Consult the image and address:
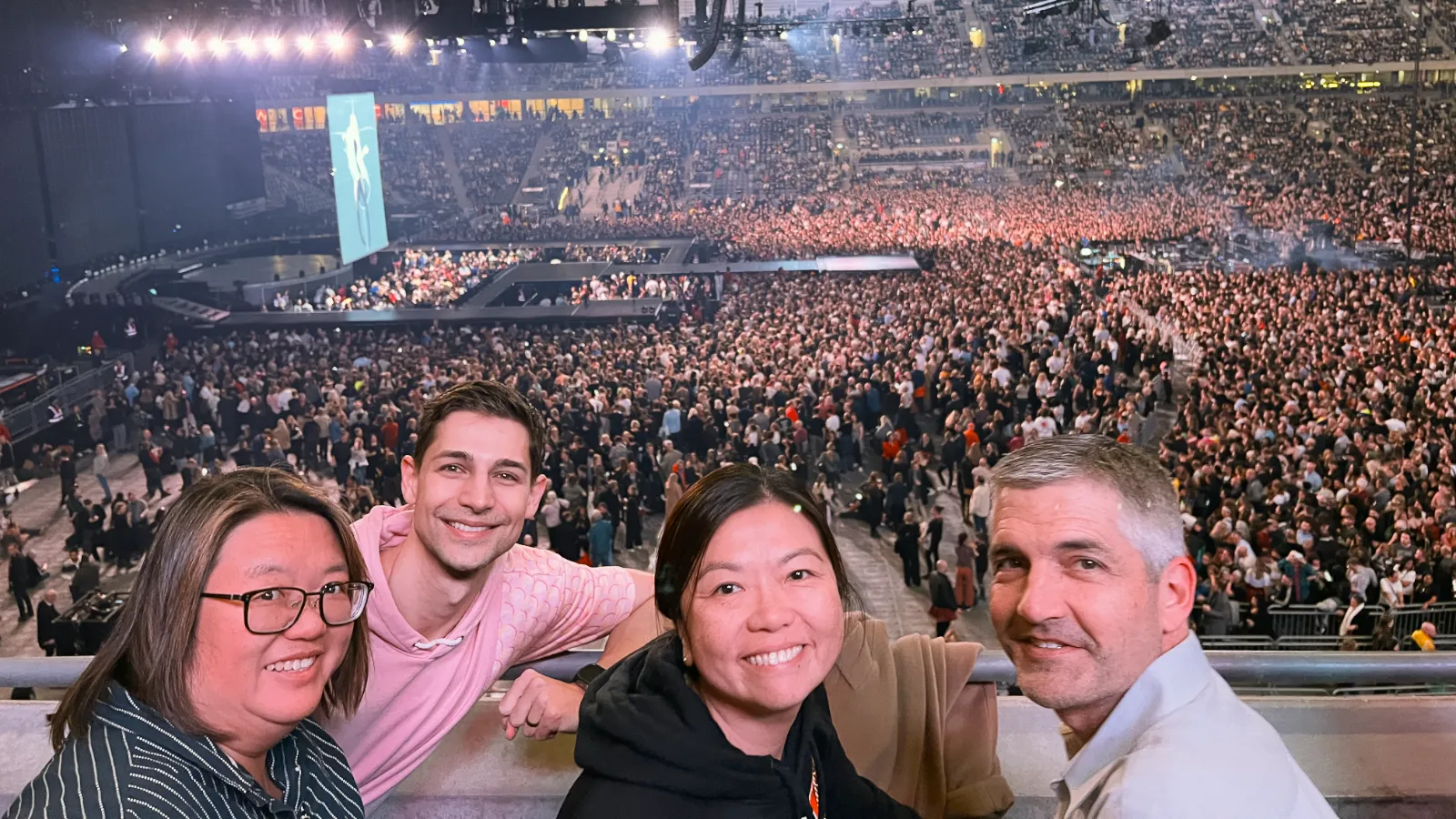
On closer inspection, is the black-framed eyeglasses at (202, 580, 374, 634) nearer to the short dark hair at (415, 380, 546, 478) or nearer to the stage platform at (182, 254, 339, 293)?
the short dark hair at (415, 380, 546, 478)

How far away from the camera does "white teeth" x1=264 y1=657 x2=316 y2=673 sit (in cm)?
115

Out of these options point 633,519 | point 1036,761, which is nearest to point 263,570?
point 1036,761

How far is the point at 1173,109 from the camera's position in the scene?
108 feet

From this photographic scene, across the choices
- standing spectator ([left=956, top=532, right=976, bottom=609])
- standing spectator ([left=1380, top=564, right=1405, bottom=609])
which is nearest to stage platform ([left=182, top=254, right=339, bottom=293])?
standing spectator ([left=956, top=532, right=976, bottom=609])

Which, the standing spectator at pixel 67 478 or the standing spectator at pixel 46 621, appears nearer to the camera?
the standing spectator at pixel 46 621

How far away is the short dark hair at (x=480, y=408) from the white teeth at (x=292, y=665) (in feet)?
1.61

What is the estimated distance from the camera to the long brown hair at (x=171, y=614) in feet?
3.59

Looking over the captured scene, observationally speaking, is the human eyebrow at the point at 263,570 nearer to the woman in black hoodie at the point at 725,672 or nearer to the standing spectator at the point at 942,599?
the woman in black hoodie at the point at 725,672

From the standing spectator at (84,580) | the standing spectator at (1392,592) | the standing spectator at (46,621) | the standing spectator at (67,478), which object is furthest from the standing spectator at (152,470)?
the standing spectator at (1392,592)

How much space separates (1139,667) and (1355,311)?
15.8 m

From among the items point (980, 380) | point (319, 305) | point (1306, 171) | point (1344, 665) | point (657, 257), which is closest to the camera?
point (1344, 665)

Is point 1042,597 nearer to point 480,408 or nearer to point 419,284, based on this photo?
point 480,408

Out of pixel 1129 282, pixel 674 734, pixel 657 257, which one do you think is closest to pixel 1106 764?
pixel 674 734

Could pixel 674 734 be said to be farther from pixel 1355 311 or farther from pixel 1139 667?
pixel 1355 311
